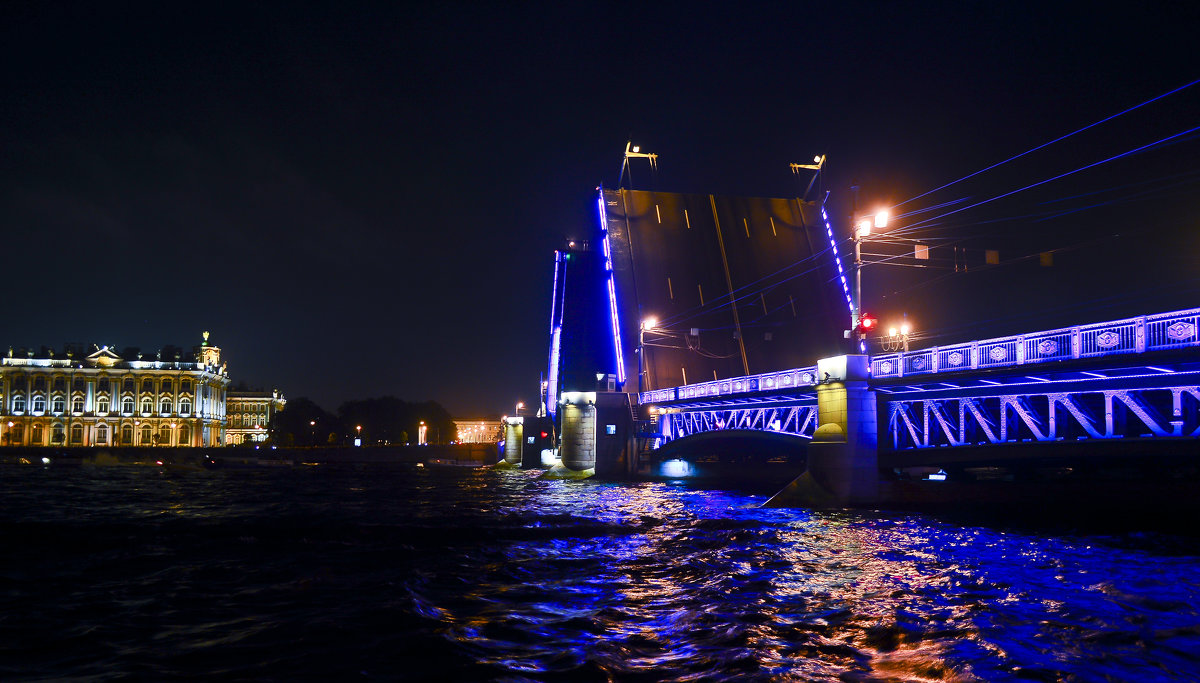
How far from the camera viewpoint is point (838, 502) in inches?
776

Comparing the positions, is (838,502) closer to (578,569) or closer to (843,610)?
(578,569)

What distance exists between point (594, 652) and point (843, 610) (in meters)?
3.22

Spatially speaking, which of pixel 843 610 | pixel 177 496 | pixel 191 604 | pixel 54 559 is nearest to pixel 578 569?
pixel 843 610

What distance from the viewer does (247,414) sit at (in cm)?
13588

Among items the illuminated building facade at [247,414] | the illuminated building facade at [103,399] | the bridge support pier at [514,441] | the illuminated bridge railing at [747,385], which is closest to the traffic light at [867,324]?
A: the illuminated bridge railing at [747,385]

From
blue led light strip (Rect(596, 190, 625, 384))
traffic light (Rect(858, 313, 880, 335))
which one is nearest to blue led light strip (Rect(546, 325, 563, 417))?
blue led light strip (Rect(596, 190, 625, 384))

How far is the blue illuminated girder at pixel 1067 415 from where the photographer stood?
1435cm

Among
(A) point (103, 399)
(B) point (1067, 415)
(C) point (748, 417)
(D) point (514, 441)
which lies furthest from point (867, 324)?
(A) point (103, 399)

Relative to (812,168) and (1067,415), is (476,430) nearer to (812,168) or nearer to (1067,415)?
(812,168)

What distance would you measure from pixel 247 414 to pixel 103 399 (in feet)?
115

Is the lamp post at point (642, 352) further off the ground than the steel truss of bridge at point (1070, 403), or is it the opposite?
the lamp post at point (642, 352)

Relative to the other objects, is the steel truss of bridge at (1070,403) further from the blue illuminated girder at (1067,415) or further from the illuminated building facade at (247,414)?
the illuminated building facade at (247,414)

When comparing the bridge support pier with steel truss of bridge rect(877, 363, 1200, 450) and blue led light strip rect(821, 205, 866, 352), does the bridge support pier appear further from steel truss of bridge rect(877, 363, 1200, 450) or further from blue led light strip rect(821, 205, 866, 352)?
steel truss of bridge rect(877, 363, 1200, 450)

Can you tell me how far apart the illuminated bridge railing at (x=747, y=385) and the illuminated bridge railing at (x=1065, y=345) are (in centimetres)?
418
